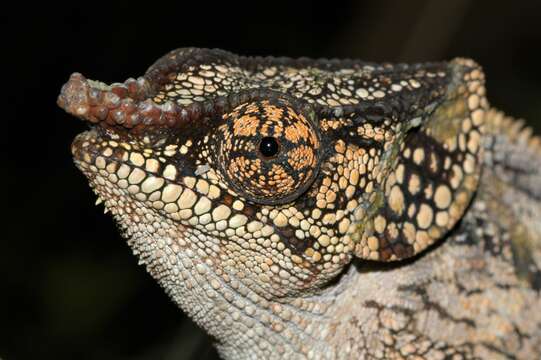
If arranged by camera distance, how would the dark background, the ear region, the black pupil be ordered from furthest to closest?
1. the dark background
2. the ear region
3. the black pupil

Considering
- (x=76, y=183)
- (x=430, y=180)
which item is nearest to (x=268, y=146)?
(x=430, y=180)

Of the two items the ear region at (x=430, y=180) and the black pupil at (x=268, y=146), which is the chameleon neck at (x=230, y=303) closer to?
the ear region at (x=430, y=180)

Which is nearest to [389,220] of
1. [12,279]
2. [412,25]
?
[12,279]

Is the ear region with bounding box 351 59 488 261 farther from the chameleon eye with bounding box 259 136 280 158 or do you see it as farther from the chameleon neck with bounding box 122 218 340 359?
the chameleon eye with bounding box 259 136 280 158

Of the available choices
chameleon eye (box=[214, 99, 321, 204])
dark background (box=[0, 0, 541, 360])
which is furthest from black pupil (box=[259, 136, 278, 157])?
dark background (box=[0, 0, 541, 360])

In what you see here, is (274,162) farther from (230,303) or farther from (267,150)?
(230,303)

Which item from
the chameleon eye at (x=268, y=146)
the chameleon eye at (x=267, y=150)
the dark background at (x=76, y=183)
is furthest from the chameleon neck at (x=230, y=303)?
the dark background at (x=76, y=183)
